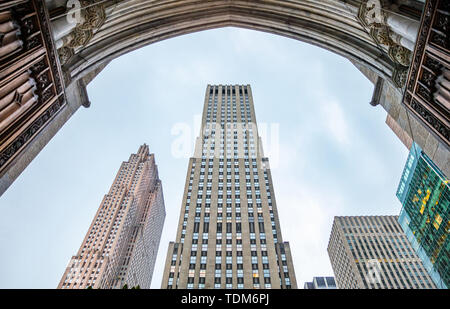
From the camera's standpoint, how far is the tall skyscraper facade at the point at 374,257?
3556 inches

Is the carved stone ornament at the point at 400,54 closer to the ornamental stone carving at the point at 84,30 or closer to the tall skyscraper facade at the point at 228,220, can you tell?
the ornamental stone carving at the point at 84,30

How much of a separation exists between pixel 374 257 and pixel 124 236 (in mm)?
113419

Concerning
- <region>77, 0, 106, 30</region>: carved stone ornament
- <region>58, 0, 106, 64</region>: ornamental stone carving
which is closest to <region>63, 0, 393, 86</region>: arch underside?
<region>58, 0, 106, 64</region>: ornamental stone carving

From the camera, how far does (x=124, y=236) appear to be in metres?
127

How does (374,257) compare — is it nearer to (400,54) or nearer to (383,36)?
(400,54)

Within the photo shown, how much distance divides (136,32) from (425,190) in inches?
2594

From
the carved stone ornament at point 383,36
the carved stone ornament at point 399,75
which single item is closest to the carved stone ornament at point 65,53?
the carved stone ornament at point 383,36

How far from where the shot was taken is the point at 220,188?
233ft

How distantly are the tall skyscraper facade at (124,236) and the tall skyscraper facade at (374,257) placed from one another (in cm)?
9338

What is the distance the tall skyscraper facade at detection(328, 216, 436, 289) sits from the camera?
296 feet

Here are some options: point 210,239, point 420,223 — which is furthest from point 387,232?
point 210,239

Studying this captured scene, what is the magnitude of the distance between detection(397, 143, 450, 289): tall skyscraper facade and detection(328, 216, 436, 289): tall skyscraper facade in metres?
33.6

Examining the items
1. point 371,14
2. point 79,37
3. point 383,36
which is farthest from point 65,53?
point 383,36
